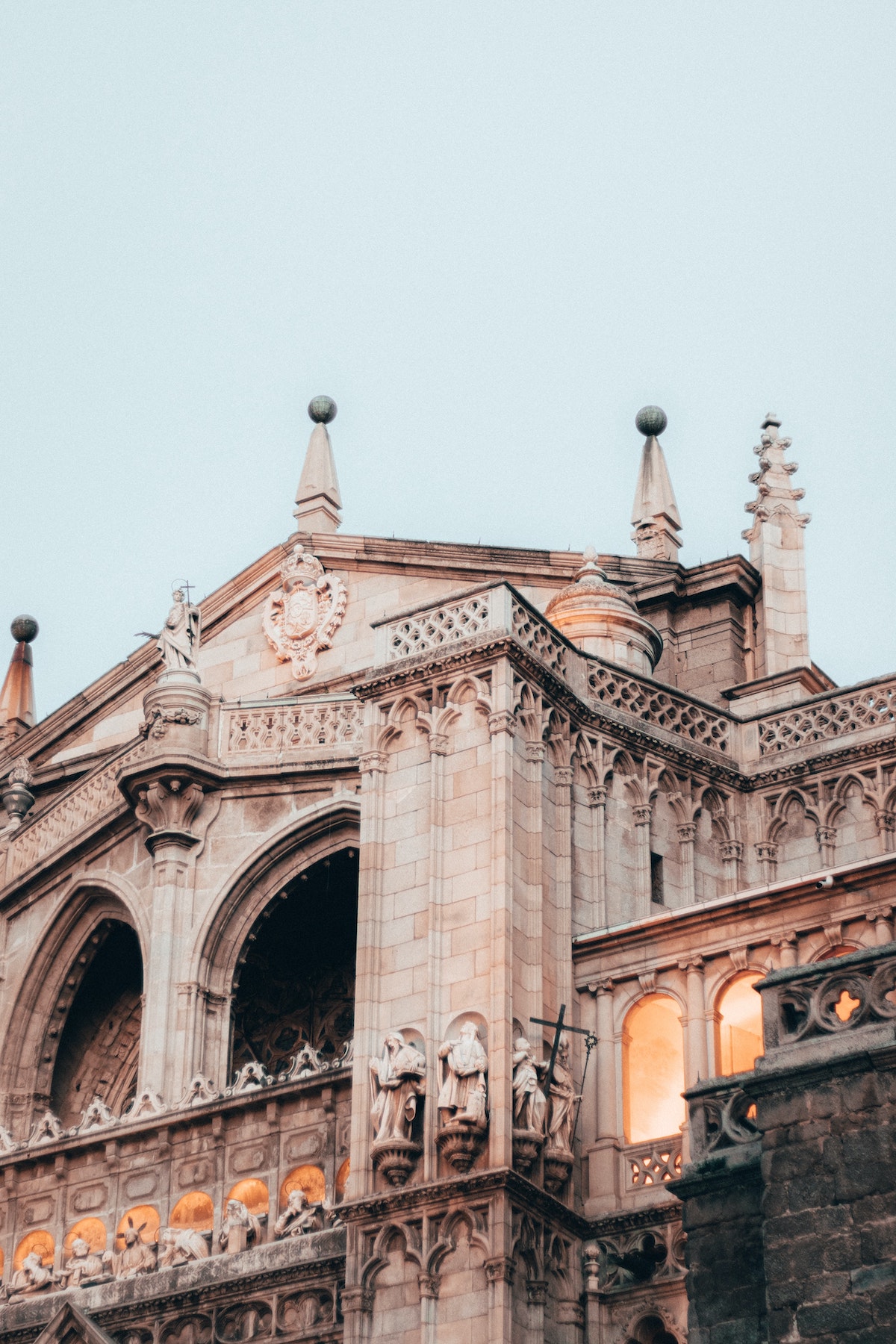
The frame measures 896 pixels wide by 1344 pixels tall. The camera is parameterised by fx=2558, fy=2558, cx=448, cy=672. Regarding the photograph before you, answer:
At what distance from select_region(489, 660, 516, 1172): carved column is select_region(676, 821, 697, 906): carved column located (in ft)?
14.6

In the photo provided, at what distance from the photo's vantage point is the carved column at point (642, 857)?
31.5 m

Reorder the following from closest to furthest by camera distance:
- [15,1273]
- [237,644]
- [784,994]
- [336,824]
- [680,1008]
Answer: [784,994]
[680,1008]
[15,1273]
[336,824]
[237,644]

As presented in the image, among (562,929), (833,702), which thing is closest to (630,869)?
(562,929)

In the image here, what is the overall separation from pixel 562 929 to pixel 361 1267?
4701 millimetres

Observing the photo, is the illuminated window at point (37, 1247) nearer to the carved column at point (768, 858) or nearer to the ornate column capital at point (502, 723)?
the ornate column capital at point (502, 723)

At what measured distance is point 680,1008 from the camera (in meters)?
28.3

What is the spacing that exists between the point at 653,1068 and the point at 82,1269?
7.25m

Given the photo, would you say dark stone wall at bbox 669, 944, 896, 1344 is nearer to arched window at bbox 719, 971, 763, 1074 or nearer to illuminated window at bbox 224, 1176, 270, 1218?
arched window at bbox 719, 971, 763, 1074

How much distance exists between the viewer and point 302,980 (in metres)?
38.8

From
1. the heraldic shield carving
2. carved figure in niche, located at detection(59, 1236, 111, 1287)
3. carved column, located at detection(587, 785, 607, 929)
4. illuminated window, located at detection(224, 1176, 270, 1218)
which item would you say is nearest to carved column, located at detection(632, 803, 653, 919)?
carved column, located at detection(587, 785, 607, 929)

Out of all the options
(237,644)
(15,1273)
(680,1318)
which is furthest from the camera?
(237,644)

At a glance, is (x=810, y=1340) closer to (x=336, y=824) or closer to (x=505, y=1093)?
(x=505, y=1093)

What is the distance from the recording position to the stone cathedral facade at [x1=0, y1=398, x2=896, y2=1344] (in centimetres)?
2692

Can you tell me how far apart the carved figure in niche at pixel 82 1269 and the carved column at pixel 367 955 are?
4183 mm
